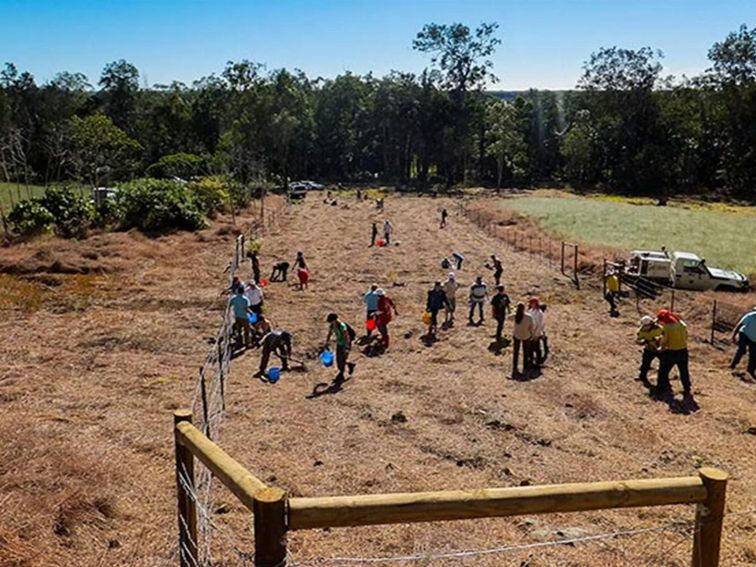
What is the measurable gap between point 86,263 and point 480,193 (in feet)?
162

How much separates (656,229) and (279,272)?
78.1 feet

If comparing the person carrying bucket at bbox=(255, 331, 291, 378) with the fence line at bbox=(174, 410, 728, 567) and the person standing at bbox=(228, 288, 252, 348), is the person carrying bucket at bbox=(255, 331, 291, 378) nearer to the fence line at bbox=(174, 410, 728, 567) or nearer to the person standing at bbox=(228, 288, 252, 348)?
the person standing at bbox=(228, 288, 252, 348)

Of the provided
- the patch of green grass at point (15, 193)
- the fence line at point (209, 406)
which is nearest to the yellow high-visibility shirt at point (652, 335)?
the fence line at point (209, 406)

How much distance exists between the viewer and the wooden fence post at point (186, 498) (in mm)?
4090

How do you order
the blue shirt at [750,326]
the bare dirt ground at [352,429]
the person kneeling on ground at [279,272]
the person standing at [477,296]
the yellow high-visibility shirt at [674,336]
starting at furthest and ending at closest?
the person kneeling on ground at [279,272] < the person standing at [477,296] < the blue shirt at [750,326] < the yellow high-visibility shirt at [674,336] < the bare dirt ground at [352,429]

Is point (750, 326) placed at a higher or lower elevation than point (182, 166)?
lower

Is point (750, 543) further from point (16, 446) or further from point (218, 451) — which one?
point (16, 446)

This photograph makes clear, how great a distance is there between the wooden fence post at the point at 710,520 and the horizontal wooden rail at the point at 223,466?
2.16 metres

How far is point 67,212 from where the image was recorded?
3344 centimetres

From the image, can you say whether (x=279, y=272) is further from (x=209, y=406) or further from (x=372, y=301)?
(x=209, y=406)

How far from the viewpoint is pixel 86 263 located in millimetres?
25812

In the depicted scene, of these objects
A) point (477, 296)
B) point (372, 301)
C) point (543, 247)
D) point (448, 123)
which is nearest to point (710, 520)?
point (372, 301)

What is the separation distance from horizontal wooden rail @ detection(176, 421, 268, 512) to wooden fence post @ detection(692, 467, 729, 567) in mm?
2161

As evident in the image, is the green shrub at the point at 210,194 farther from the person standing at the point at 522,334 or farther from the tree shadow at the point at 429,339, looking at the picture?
the person standing at the point at 522,334
